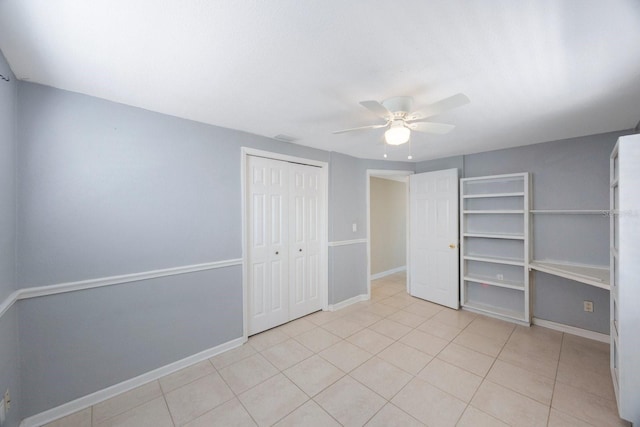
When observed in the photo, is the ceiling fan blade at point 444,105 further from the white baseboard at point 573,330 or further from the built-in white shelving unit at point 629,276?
the white baseboard at point 573,330

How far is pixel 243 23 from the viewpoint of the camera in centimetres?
115

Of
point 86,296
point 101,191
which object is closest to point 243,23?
point 101,191

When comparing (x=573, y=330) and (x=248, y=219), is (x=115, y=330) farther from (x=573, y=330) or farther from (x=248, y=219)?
(x=573, y=330)

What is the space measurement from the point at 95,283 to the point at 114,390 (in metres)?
0.90

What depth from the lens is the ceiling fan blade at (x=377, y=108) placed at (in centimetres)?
161

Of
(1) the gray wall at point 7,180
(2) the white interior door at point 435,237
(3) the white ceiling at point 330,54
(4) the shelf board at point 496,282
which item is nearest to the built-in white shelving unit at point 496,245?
(4) the shelf board at point 496,282

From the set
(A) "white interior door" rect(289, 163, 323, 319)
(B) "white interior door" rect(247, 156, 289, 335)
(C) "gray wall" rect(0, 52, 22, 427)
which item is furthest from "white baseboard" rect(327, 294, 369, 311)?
(C) "gray wall" rect(0, 52, 22, 427)

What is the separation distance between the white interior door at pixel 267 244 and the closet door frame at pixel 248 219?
73 mm

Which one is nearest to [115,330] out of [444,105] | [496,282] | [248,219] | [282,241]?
[248,219]

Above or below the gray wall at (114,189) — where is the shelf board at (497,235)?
below

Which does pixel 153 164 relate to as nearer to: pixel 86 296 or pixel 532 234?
pixel 86 296

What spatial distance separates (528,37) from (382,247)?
15.3 ft

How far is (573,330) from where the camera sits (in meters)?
2.91

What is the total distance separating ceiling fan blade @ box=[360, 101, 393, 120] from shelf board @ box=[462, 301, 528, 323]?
321 centimetres
